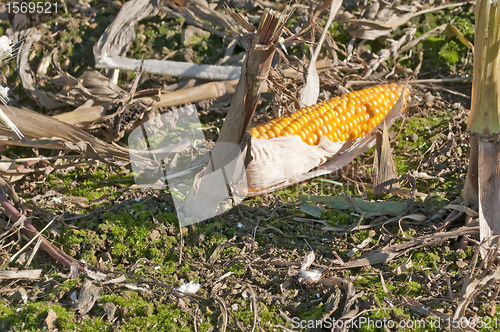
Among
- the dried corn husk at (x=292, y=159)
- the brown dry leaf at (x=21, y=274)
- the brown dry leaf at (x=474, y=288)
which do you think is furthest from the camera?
the dried corn husk at (x=292, y=159)

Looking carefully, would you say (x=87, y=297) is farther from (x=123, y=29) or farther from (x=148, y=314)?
(x=123, y=29)

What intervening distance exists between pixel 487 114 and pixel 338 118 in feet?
2.81

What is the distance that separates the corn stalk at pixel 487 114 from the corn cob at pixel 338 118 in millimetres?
770

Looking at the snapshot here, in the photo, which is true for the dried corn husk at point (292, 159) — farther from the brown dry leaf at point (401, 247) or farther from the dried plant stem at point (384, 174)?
the brown dry leaf at point (401, 247)

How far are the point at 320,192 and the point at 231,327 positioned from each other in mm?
1171

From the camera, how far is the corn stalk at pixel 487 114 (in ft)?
6.42

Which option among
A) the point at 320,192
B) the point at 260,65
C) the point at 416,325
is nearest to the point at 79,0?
the point at 260,65

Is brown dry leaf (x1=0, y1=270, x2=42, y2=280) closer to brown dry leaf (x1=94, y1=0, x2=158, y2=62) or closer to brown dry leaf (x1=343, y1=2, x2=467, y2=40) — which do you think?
brown dry leaf (x1=94, y1=0, x2=158, y2=62)

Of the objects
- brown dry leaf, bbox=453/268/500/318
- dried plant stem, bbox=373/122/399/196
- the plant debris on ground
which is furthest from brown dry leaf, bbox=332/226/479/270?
dried plant stem, bbox=373/122/399/196

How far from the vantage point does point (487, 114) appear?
2.03 m

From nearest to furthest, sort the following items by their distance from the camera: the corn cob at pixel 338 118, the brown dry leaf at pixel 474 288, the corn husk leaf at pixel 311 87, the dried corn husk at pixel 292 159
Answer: the brown dry leaf at pixel 474 288, the dried corn husk at pixel 292 159, the corn cob at pixel 338 118, the corn husk leaf at pixel 311 87

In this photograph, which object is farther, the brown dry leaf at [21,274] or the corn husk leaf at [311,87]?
the corn husk leaf at [311,87]

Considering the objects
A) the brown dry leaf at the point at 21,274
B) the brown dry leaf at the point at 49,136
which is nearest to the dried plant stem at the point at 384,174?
the brown dry leaf at the point at 49,136

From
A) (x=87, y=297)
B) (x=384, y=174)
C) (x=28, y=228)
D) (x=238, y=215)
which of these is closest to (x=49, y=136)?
(x=28, y=228)
